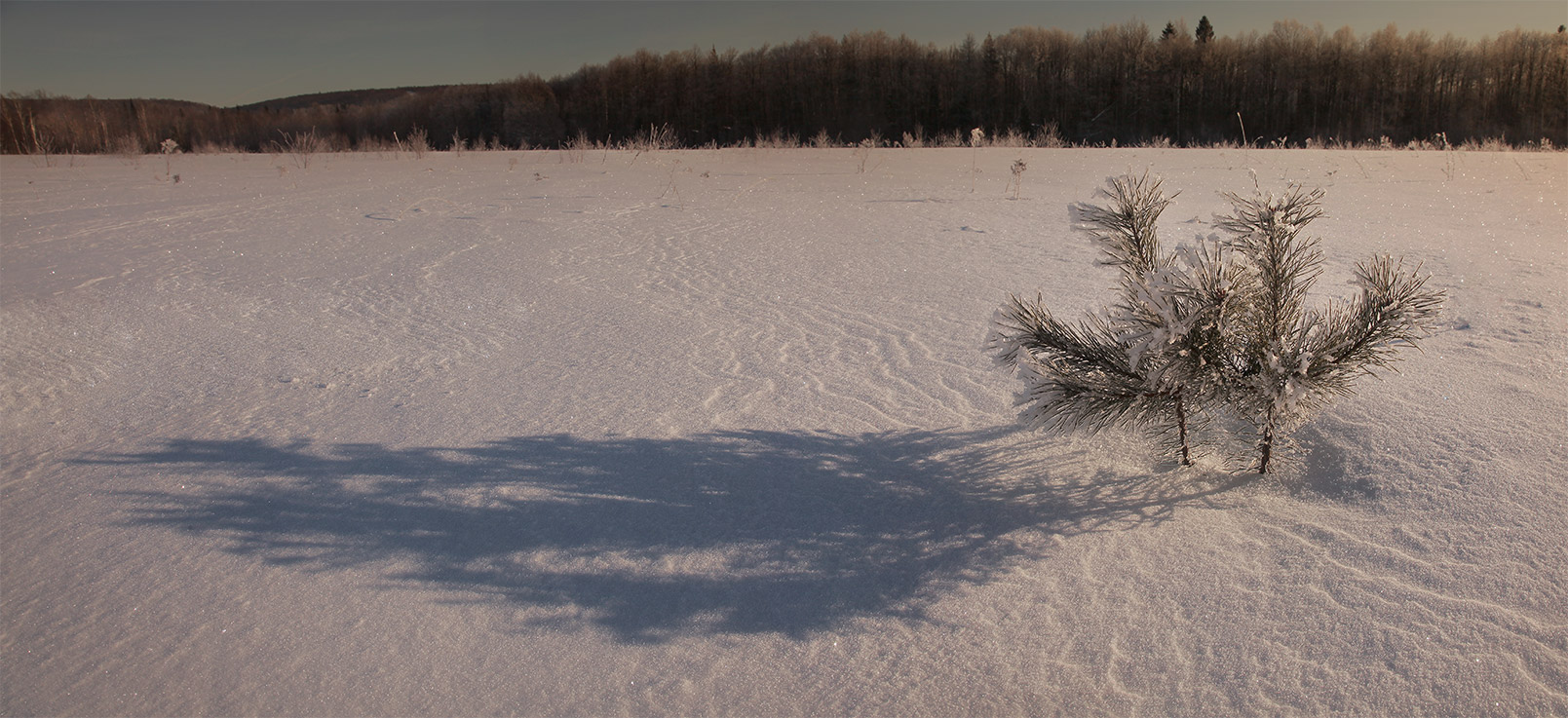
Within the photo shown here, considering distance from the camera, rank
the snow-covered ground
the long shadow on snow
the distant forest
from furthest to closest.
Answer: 1. the distant forest
2. the long shadow on snow
3. the snow-covered ground

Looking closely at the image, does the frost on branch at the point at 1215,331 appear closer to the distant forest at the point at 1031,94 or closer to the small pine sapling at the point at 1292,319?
the small pine sapling at the point at 1292,319

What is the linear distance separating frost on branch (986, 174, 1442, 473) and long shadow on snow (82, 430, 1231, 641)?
1.07 ft

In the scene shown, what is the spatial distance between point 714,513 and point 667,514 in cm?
13

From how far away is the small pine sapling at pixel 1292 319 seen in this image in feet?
6.63

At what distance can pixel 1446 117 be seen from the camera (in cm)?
2670

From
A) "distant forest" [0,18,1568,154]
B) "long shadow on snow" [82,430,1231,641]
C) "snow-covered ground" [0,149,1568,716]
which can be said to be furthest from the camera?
"distant forest" [0,18,1568,154]

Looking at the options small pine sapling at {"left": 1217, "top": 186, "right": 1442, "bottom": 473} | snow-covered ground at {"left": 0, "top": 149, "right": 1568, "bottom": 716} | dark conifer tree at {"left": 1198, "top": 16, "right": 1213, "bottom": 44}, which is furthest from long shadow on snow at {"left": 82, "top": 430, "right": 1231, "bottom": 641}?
dark conifer tree at {"left": 1198, "top": 16, "right": 1213, "bottom": 44}

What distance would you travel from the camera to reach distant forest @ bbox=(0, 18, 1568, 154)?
26.4 m

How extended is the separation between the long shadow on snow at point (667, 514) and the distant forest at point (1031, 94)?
979 inches

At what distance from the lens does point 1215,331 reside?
206cm

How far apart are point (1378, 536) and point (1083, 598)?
30.9 inches

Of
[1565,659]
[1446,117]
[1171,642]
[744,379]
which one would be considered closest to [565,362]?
[744,379]

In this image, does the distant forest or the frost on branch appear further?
the distant forest

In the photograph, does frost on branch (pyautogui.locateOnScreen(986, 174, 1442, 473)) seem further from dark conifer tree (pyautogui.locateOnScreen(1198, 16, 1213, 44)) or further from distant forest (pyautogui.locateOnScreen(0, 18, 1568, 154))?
A: dark conifer tree (pyautogui.locateOnScreen(1198, 16, 1213, 44))
